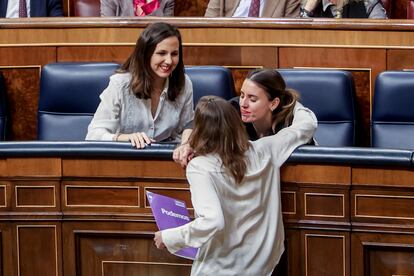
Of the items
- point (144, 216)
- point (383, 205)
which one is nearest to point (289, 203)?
point (383, 205)

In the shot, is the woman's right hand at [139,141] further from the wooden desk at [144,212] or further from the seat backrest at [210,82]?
the seat backrest at [210,82]

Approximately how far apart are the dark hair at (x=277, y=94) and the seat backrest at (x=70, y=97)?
59 cm

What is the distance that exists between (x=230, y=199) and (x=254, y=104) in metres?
0.26

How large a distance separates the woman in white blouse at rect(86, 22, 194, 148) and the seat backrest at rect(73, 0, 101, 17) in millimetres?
1073

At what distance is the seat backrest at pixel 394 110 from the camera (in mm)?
2240

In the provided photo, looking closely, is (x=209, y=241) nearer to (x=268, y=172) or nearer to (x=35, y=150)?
(x=268, y=172)

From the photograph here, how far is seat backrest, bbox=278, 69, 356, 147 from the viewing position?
2252 mm

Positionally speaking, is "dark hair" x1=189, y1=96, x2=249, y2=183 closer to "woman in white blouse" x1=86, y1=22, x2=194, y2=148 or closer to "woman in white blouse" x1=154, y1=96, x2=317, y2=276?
"woman in white blouse" x1=154, y1=96, x2=317, y2=276

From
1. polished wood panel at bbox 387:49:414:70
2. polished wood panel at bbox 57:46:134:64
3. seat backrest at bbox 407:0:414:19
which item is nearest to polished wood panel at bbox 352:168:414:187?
polished wood panel at bbox 387:49:414:70

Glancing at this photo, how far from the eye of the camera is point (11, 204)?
1.89 metres

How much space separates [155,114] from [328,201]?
0.48 meters

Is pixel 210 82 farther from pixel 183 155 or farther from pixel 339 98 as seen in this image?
pixel 183 155

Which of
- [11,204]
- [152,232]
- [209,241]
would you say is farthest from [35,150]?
[209,241]

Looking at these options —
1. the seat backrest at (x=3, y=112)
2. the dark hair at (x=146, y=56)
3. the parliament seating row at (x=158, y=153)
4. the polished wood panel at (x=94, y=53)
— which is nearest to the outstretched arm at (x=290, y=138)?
the parliament seating row at (x=158, y=153)
